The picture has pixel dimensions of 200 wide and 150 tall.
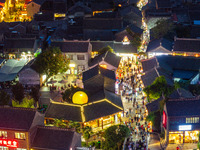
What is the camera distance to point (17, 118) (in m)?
33.7

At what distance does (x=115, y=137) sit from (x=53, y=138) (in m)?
6.16

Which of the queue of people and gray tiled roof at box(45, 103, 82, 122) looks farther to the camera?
gray tiled roof at box(45, 103, 82, 122)

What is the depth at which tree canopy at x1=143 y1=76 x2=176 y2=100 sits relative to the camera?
140 feet

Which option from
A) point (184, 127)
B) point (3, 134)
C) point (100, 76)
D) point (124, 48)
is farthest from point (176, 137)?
point (124, 48)

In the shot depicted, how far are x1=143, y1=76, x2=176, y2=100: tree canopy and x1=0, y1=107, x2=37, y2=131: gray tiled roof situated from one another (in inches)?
576

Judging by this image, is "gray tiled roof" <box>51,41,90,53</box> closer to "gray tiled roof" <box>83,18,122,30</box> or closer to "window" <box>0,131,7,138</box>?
"gray tiled roof" <box>83,18,122,30</box>

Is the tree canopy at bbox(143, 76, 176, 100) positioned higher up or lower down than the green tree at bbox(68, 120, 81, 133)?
higher up

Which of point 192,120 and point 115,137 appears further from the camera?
point 115,137

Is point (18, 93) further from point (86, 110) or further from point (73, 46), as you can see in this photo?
point (73, 46)

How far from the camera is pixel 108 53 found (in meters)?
55.7

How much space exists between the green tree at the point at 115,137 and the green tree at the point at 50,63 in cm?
1733

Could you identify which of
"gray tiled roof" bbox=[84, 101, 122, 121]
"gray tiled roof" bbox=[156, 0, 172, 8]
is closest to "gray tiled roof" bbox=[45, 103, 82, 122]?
"gray tiled roof" bbox=[84, 101, 122, 121]

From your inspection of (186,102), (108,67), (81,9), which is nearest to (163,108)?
(186,102)

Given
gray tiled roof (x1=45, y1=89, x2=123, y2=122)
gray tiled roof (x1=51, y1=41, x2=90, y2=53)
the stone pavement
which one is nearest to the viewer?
the stone pavement
